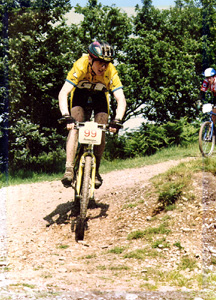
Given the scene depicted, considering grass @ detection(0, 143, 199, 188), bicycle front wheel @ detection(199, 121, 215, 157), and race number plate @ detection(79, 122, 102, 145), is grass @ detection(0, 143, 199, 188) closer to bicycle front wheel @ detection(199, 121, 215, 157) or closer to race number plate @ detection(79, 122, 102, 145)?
bicycle front wheel @ detection(199, 121, 215, 157)

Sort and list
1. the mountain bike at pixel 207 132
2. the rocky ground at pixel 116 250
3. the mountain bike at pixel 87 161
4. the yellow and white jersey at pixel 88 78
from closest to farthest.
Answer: the rocky ground at pixel 116 250 < the mountain bike at pixel 87 161 < the yellow and white jersey at pixel 88 78 < the mountain bike at pixel 207 132

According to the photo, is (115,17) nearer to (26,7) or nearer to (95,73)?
(26,7)

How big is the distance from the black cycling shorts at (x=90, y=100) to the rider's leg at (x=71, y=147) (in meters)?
0.11

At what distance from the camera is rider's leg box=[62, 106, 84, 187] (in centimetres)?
643

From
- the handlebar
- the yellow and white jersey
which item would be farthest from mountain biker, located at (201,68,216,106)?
the handlebar

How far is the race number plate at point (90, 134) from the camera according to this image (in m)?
6.27

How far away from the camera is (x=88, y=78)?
675 centimetres

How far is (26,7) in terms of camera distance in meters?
13.8

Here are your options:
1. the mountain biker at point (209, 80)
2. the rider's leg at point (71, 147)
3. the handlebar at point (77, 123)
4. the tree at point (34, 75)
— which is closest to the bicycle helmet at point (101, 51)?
the rider's leg at point (71, 147)

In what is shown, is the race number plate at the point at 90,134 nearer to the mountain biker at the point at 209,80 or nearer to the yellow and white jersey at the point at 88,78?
the yellow and white jersey at the point at 88,78

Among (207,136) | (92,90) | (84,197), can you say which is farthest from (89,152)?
(207,136)

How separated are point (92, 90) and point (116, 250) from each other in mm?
2620

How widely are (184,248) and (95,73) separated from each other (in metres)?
3.00

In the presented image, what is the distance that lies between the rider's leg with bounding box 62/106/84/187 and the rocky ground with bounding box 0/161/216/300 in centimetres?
94
